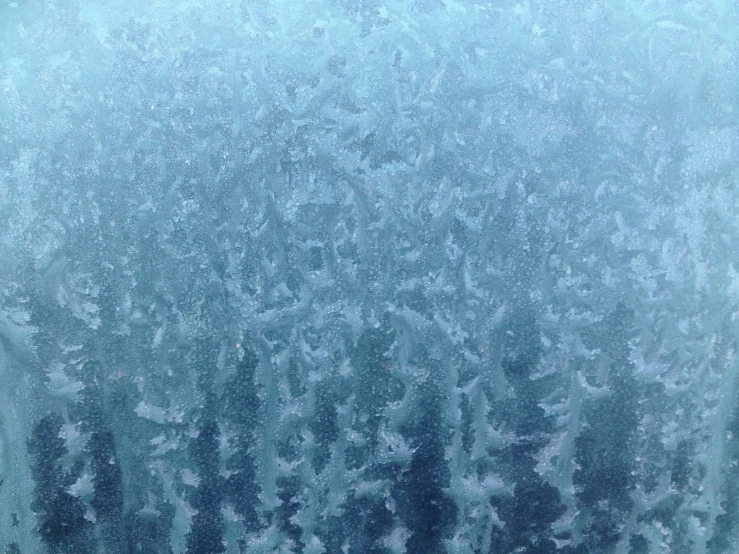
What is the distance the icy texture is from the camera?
528 millimetres

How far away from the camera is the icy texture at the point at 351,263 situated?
0.53m

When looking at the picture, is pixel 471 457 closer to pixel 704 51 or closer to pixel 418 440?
pixel 418 440

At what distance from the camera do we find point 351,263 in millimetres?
539

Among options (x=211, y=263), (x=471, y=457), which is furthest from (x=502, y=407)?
(x=211, y=263)

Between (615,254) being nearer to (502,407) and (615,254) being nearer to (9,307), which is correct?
(502,407)

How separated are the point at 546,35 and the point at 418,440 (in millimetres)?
332

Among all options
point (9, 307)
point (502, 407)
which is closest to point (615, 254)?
point (502, 407)

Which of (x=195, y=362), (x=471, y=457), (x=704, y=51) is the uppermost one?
(x=704, y=51)

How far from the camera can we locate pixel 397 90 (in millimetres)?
532

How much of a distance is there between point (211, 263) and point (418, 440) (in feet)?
0.70

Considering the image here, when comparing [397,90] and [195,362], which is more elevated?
[397,90]

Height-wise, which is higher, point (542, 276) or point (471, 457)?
point (542, 276)

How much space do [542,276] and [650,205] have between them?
10cm

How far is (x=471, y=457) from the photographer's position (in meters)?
0.55
